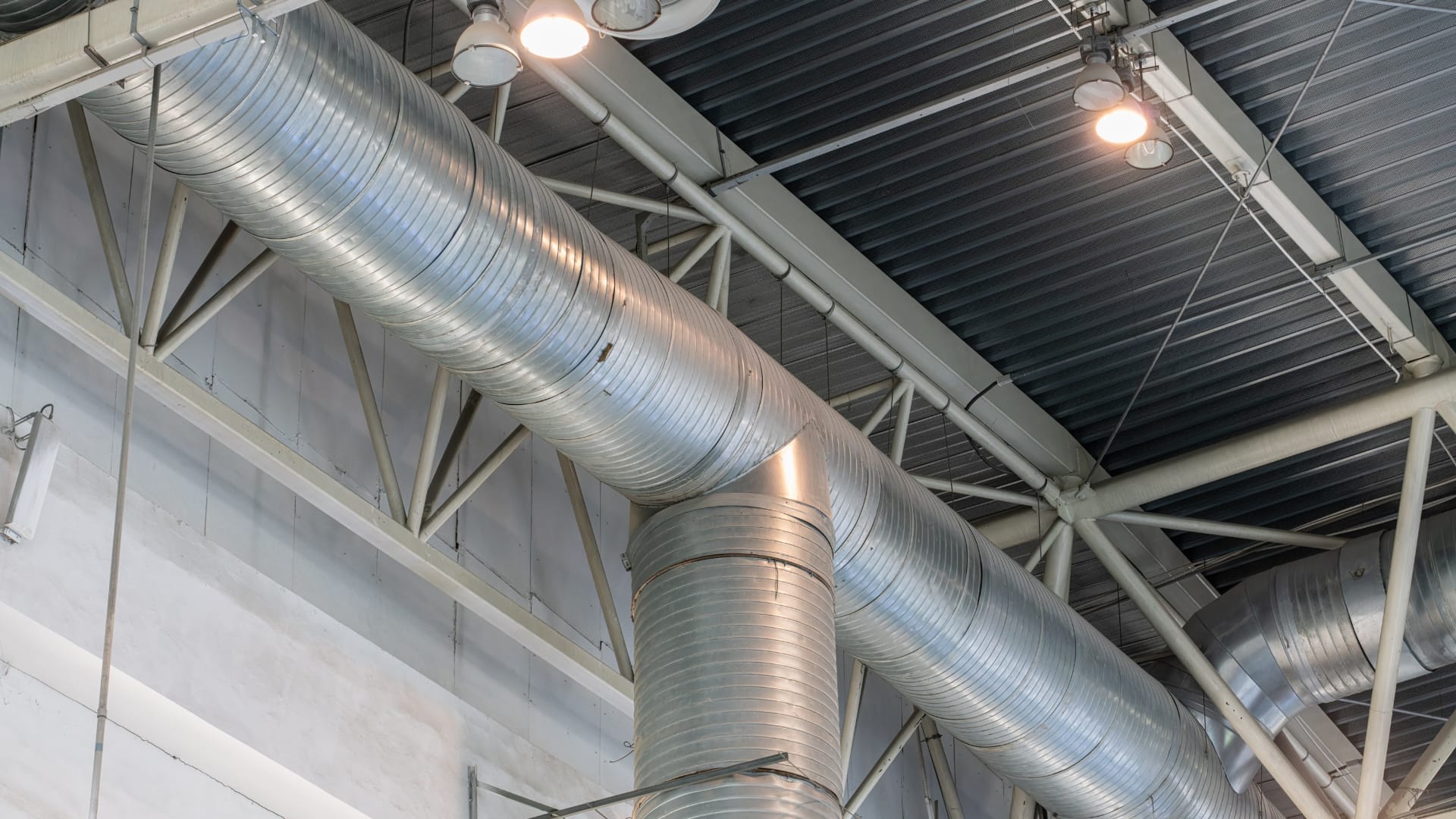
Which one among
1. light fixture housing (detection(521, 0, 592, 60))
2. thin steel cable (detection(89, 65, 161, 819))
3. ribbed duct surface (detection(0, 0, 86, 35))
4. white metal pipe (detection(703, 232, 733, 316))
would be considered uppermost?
white metal pipe (detection(703, 232, 733, 316))

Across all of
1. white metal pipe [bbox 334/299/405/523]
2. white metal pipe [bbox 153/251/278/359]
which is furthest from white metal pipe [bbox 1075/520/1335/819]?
white metal pipe [bbox 153/251/278/359]

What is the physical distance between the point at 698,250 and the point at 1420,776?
23.6 ft

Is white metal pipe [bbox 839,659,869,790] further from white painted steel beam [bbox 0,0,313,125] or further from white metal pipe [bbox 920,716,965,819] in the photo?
white painted steel beam [bbox 0,0,313,125]

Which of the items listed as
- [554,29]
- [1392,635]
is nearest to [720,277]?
[554,29]

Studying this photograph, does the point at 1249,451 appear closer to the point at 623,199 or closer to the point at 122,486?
the point at 623,199

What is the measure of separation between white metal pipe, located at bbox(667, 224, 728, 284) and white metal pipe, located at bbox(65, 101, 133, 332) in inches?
139

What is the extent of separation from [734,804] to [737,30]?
5075mm

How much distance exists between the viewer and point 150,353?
10.4m

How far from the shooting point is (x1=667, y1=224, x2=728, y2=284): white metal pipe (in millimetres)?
12539

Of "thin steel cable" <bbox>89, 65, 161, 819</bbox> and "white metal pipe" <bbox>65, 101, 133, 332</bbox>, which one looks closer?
"thin steel cable" <bbox>89, 65, 161, 819</bbox>

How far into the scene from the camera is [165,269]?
10680mm

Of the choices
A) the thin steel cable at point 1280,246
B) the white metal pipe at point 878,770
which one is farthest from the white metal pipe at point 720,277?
the white metal pipe at point 878,770

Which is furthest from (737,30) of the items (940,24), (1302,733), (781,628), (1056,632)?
(1302,733)

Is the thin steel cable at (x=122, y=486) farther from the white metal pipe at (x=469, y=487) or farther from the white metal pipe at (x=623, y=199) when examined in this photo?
the white metal pipe at (x=623, y=199)
